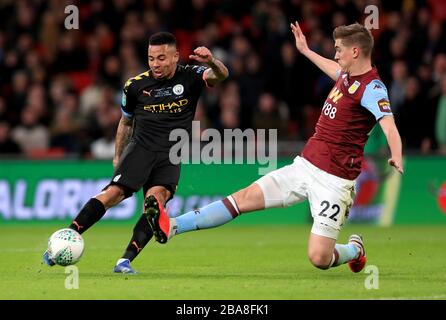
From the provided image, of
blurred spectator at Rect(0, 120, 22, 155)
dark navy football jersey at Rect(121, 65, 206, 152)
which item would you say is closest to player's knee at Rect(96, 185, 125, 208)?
dark navy football jersey at Rect(121, 65, 206, 152)

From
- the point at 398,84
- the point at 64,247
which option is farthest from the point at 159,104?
the point at 398,84

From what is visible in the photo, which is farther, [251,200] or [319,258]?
Answer: [251,200]

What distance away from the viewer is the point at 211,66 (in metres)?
10.0

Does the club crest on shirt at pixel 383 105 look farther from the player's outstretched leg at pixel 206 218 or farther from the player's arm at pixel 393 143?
the player's outstretched leg at pixel 206 218

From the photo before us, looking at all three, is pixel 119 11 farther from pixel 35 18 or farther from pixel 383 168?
pixel 383 168

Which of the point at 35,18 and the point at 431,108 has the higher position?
the point at 35,18

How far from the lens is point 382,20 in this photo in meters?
20.9

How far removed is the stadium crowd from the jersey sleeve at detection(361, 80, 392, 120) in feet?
26.9

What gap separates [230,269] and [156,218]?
1.53 m

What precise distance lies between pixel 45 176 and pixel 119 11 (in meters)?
5.02

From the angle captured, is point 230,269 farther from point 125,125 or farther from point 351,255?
point 125,125

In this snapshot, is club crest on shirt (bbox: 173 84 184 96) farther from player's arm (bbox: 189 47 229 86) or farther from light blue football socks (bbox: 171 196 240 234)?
light blue football socks (bbox: 171 196 240 234)

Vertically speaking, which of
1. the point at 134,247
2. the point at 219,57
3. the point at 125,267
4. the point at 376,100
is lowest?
the point at 125,267
